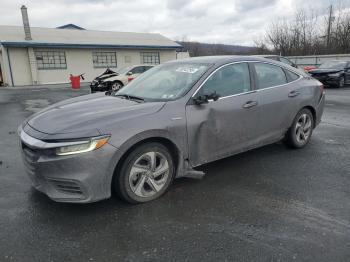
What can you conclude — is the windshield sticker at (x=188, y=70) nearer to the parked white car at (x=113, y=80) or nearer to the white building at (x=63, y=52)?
the parked white car at (x=113, y=80)

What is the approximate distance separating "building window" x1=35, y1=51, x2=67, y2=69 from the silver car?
70.2 ft

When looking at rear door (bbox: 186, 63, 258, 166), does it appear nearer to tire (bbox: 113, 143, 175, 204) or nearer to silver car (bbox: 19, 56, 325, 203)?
silver car (bbox: 19, 56, 325, 203)

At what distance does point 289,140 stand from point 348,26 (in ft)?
117

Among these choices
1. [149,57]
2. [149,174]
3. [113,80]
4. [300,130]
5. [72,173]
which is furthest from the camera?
[149,57]

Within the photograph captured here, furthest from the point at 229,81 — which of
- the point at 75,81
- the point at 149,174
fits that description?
the point at 75,81

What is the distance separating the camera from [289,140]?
5039mm

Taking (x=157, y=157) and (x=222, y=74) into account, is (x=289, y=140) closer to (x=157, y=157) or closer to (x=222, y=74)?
(x=222, y=74)

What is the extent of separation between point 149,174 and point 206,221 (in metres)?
0.81

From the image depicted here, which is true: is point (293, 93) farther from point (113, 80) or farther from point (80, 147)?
point (113, 80)

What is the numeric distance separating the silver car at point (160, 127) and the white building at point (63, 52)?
21.2m

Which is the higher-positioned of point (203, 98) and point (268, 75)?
point (268, 75)

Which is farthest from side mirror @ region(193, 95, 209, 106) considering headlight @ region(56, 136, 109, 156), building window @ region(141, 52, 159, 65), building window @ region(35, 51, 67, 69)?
building window @ region(141, 52, 159, 65)

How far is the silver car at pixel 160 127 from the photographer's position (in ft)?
9.63

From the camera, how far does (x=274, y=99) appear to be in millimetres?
4457
